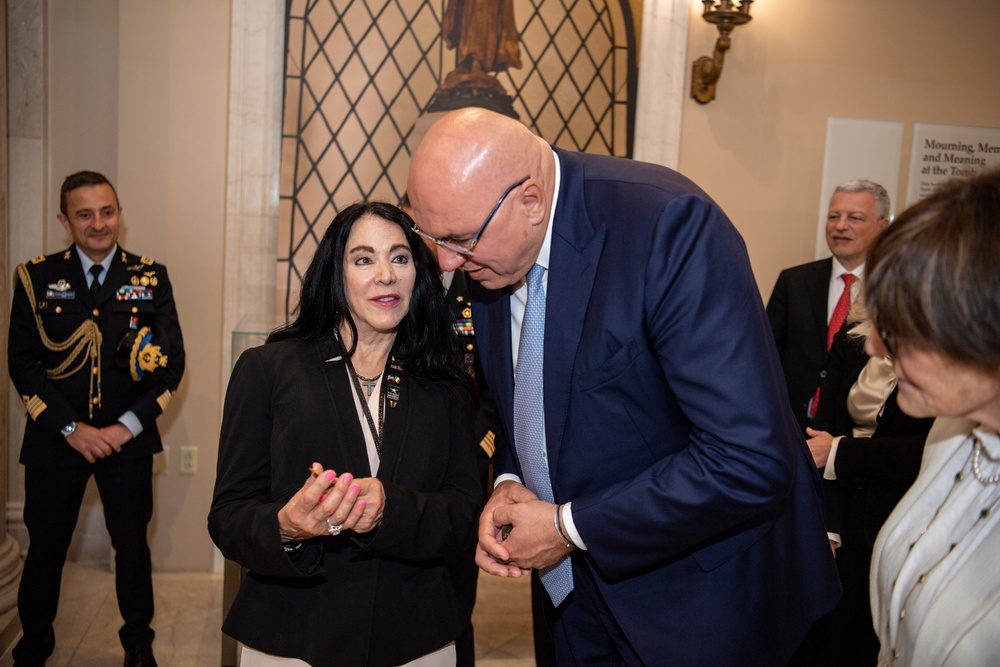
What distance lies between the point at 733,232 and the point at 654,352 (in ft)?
0.86

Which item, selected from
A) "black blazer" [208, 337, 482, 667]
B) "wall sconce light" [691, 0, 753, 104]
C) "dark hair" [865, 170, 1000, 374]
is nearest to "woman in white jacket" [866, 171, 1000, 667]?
"dark hair" [865, 170, 1000, 374]

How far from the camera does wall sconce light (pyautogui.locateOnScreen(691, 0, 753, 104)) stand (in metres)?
4.26

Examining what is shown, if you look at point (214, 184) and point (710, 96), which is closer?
point (214, 184)

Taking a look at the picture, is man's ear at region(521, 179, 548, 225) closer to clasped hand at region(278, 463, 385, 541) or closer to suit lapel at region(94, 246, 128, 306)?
clasped hand at region(278, 463, 385, 541)

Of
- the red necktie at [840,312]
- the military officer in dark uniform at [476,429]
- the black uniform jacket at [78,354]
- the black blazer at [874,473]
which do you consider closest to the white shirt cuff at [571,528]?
the military officer in dark uniform at [476,429]

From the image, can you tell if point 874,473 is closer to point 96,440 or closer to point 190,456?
point 96,440

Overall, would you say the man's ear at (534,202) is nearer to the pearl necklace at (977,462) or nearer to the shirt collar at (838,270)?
the pearl necklace at (977,462)

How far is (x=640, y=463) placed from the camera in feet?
5.24

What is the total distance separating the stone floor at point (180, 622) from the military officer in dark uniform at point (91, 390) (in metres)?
0.26

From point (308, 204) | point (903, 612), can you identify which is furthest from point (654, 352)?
point (308, 204)

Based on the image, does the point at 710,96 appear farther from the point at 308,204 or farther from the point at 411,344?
the point at 411,344

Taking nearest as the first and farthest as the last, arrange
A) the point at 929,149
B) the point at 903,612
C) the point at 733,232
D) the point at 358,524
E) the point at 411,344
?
1. the point at 903,612
2. the point at 733,232
3. the point at 358,524
4. the point at 411,344
5. the point at 929,149

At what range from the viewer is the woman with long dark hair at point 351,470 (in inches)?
Result: 69.3

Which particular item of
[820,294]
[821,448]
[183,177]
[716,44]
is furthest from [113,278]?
[716,44]
